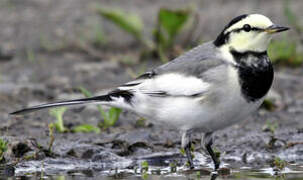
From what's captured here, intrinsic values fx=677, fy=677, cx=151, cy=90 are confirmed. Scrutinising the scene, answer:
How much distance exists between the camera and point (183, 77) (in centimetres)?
587

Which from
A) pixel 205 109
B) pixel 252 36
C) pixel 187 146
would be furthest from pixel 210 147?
pixel 252 36

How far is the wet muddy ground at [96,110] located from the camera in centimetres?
615

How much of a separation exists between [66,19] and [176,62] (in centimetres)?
573

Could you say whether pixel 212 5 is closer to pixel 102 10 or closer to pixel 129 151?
pixel 102 10

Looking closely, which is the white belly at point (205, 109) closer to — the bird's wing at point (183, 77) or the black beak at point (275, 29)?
the bird's wing at point (183, 77)

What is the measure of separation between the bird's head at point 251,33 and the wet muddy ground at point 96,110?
1088 mm

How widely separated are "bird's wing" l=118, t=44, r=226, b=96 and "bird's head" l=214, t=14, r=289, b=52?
22cm

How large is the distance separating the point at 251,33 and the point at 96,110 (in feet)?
9.33

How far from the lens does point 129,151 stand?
6523 mm


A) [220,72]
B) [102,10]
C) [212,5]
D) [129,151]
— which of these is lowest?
[129,151]

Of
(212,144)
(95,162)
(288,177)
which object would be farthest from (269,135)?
(95,162)

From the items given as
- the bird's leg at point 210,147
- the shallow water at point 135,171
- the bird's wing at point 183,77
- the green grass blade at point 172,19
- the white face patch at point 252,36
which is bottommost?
the shallow water at point 135,171

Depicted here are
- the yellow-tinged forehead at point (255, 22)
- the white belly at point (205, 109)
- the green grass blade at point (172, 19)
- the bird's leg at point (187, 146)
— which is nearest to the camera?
the white belly at point (205, 109)

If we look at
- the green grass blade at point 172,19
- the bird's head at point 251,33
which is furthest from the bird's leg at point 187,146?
the green grass blade at point 172,19
